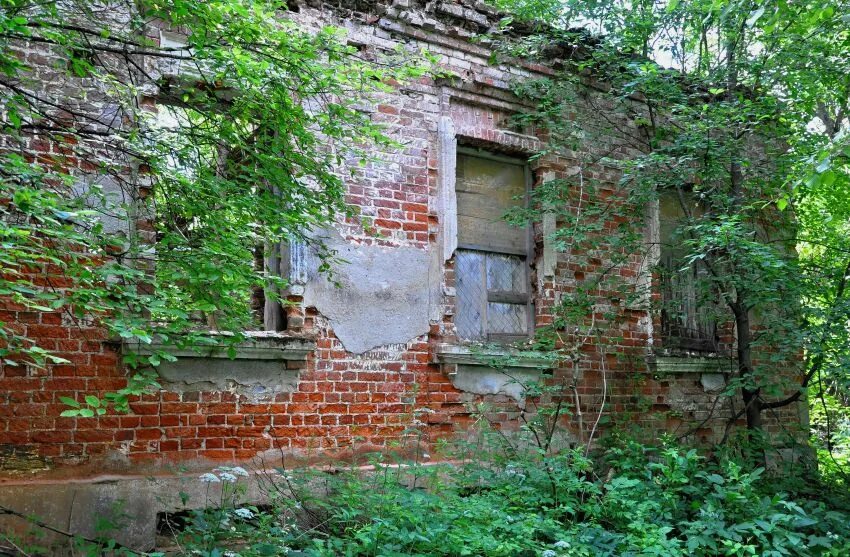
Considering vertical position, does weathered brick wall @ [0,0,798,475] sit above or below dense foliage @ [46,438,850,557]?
above

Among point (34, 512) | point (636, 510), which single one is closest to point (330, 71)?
point (34, 512)

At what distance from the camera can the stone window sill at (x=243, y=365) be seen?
208 inches

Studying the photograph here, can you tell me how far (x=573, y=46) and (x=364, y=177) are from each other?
2.87 meters

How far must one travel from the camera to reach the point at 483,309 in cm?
719

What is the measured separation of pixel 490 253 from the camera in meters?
7.31

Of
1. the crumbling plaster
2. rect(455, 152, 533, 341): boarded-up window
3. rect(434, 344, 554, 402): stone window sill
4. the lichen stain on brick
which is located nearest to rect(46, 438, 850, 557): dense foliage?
the lichen stain on brick

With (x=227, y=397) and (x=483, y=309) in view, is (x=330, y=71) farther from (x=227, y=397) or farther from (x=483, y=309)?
(x=483, y=309)

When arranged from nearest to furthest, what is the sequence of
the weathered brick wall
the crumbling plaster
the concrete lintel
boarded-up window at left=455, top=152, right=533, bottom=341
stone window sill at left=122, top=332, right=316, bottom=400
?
the weathered brick wall < stone window sill at left=122, top=332, right=316, bottom=400 < the crumbling plaster < the concrete lintel < boarded-up window at left=455, top=152, right=533, bottom=341

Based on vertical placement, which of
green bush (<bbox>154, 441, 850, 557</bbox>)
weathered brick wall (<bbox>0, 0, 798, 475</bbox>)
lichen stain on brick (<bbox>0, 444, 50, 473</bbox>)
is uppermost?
weathered brick wall (<bbox>0, 0, 798, 475</bbox>)

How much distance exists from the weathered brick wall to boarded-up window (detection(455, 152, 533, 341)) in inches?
7.4

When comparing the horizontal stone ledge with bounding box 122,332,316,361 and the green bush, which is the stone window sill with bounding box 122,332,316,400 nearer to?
the horizontal stone ledge with bounding box 122,332,316,361

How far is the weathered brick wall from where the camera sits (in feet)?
16.2

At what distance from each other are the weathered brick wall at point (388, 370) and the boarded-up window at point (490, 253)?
187 mm

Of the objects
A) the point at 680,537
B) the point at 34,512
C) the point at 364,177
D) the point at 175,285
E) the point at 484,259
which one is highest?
the point at 364,177
